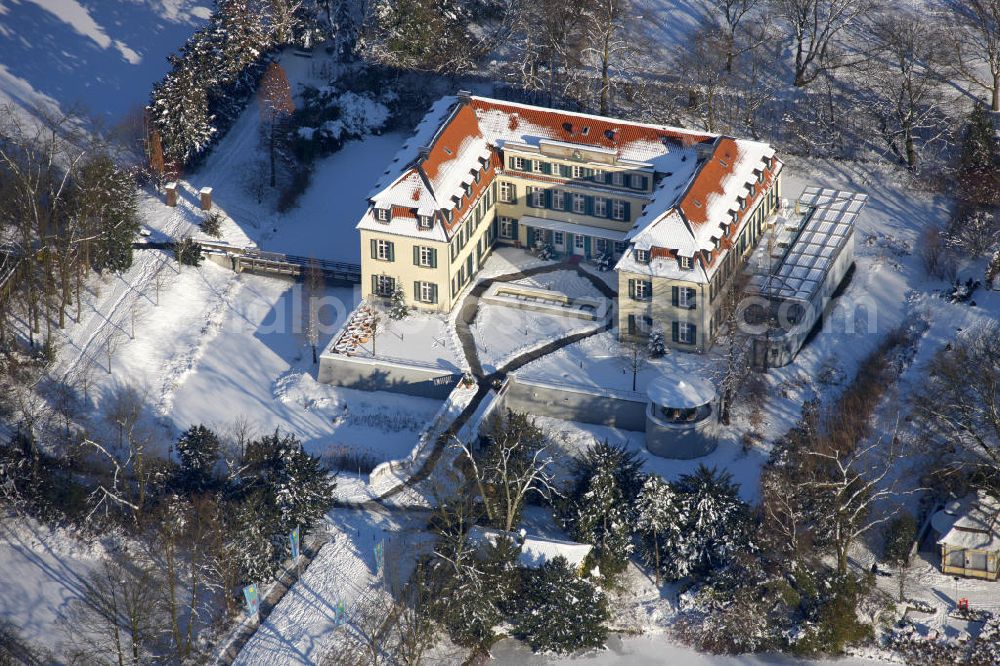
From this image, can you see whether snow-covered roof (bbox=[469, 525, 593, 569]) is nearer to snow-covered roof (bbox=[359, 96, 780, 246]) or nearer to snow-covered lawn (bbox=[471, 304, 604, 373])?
snow-covered lawn (bbox=[471, 304, 604, 373])

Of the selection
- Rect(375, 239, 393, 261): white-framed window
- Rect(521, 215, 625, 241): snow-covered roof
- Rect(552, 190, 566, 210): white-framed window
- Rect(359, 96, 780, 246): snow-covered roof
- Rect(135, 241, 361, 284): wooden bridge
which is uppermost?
Rect(359, 96, 780, 246): snow-covered roof

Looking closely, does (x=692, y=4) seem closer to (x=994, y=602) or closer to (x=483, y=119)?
(x=483, y=119)

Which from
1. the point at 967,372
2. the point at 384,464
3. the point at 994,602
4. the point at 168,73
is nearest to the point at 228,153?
the point at 168,73

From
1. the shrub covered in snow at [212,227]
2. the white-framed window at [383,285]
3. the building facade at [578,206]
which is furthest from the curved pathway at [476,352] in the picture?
the shrub covered in snow at [212,227]

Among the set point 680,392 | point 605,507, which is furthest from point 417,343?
point 605,507

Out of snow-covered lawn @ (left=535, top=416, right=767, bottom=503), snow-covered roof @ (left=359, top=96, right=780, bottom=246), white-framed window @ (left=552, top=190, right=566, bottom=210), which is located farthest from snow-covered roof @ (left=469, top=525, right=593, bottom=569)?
white-framed window @ (left=552, top=190, right=566, bottom=210)

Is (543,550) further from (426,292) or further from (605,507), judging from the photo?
(426,292)
